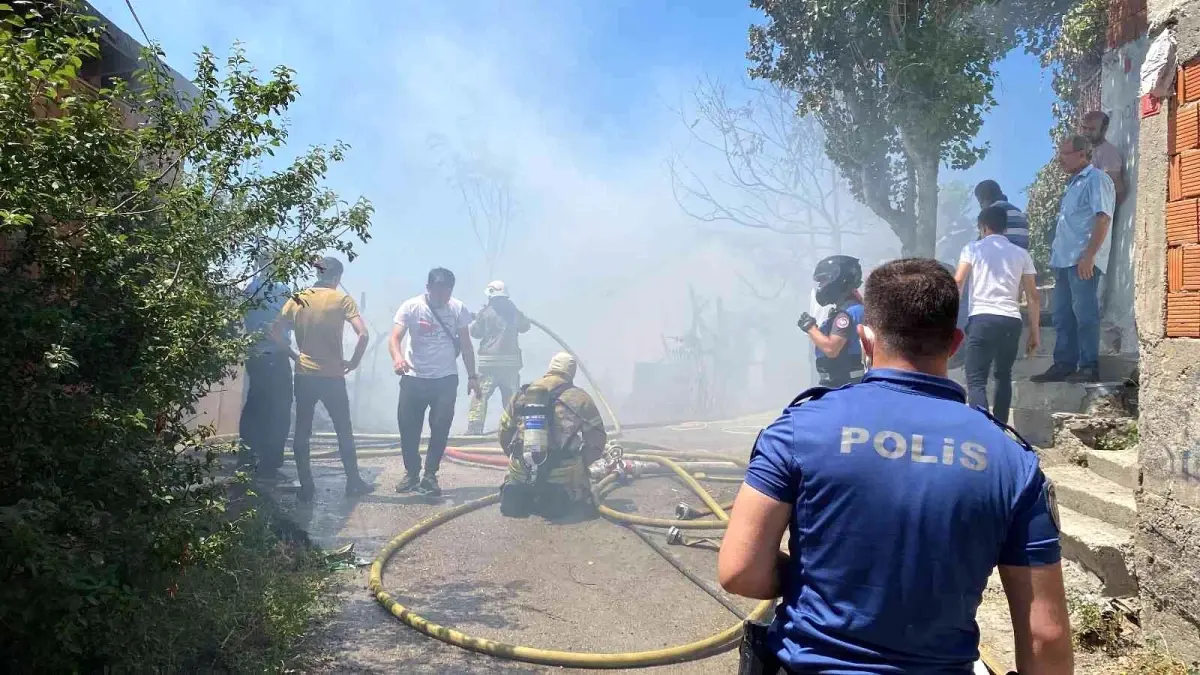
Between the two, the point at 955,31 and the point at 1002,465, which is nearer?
the point at 1002,465

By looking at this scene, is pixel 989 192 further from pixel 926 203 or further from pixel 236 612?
pixel 236 612

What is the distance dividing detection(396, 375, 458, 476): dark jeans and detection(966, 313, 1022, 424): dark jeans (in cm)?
456

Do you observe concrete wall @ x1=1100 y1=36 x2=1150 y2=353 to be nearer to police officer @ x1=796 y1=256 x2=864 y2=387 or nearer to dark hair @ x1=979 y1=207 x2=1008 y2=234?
dark hair @ x1=979 y1=207 x2=1008 y2=234

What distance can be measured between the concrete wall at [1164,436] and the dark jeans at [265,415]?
638 cm

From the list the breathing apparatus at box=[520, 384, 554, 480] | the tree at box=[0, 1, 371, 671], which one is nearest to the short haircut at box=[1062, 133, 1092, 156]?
the breathing apparatus at box=[520, 384, 554, 480]

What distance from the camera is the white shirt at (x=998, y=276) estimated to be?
4.69m

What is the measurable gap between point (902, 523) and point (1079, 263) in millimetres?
4354

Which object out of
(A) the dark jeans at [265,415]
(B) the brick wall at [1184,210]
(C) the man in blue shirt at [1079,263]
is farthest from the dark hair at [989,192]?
(A) the dark jeans at [265,415]

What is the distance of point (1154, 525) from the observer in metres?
2.91

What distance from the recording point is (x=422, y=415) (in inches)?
283

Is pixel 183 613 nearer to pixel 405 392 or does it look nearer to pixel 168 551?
pixel 168 551

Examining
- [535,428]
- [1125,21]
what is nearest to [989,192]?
[1125,21]

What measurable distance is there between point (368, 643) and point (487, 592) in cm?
99

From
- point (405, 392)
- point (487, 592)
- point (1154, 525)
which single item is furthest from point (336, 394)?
point (1154, 525)
